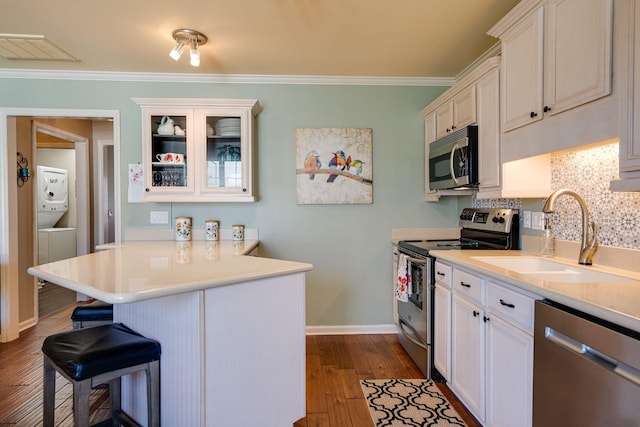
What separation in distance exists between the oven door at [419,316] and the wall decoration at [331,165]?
0.94m

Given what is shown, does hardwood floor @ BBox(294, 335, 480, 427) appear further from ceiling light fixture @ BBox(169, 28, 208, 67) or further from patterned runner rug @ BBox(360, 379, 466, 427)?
ceiling light fixture @ BBox(169, 28, 208, 67)

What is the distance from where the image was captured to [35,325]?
136 inches

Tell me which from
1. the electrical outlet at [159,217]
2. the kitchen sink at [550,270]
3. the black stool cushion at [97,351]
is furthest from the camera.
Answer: the electrical outlet at [159,217]

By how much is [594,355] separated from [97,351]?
1.74 meters

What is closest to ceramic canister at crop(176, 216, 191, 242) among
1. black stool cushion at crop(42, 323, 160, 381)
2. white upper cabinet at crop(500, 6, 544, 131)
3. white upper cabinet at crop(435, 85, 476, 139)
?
black stool cushion at crop(42, 323, 160, 381)

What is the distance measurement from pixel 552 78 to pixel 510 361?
131 centimetres

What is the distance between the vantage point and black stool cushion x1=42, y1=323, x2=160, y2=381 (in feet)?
4.30

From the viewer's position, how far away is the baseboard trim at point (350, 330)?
10.8 ft

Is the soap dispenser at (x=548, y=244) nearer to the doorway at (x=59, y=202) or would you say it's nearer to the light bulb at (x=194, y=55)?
the light bulb at (x=194, y=55)

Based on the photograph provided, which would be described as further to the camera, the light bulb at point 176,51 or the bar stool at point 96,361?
the light bulb at point 176,51

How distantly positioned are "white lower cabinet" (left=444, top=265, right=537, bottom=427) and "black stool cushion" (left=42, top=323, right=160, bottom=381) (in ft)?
5.01

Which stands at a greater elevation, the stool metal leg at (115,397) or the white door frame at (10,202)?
the white door frame at (10,202)

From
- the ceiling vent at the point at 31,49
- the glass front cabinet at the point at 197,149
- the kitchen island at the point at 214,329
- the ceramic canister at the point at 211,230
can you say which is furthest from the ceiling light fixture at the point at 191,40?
the kitchen island at the point at 214,329

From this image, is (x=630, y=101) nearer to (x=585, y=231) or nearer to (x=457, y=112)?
(x=585, y=231)
